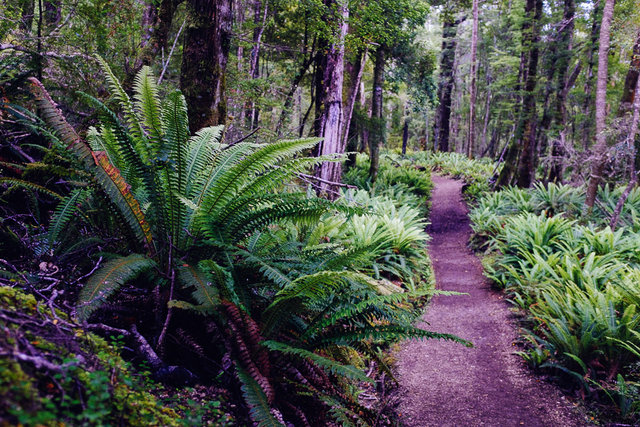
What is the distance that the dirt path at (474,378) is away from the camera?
9.49 ft

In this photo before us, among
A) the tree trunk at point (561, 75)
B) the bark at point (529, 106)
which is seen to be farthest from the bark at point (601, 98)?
the tree trunk at point (561, 75)

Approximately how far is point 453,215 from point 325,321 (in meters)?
10.7

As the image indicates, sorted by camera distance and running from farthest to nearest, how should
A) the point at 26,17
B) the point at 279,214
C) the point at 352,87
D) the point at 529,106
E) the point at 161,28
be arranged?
the point at 529,106 → the point at 352,87 → the point at 161,28 → the point at 26,17 → the point at 279,214

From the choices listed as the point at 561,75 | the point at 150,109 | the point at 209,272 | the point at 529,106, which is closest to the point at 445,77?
the point at 561,75

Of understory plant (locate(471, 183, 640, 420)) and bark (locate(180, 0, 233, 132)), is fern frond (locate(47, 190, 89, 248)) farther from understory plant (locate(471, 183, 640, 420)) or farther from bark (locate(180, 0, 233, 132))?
understory plant (locate(471, 183, 640, 420))

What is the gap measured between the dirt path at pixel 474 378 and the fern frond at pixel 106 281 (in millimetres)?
2234

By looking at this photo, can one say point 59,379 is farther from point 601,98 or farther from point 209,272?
point 601,98

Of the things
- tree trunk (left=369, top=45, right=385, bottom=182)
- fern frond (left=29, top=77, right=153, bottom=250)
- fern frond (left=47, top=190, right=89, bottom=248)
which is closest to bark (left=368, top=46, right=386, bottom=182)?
tree trunk (left=369, top=45, right=385, bottom=182)

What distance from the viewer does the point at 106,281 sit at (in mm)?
1604

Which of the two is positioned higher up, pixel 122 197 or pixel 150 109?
pixel 150 109

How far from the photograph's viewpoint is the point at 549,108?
1327cm

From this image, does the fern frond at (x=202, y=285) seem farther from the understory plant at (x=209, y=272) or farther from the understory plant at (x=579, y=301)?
the understory plant at (x=579, y=301)

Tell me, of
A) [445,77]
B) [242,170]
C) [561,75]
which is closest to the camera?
[242,170]

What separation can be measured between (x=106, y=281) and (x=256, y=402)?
2.74 ft
